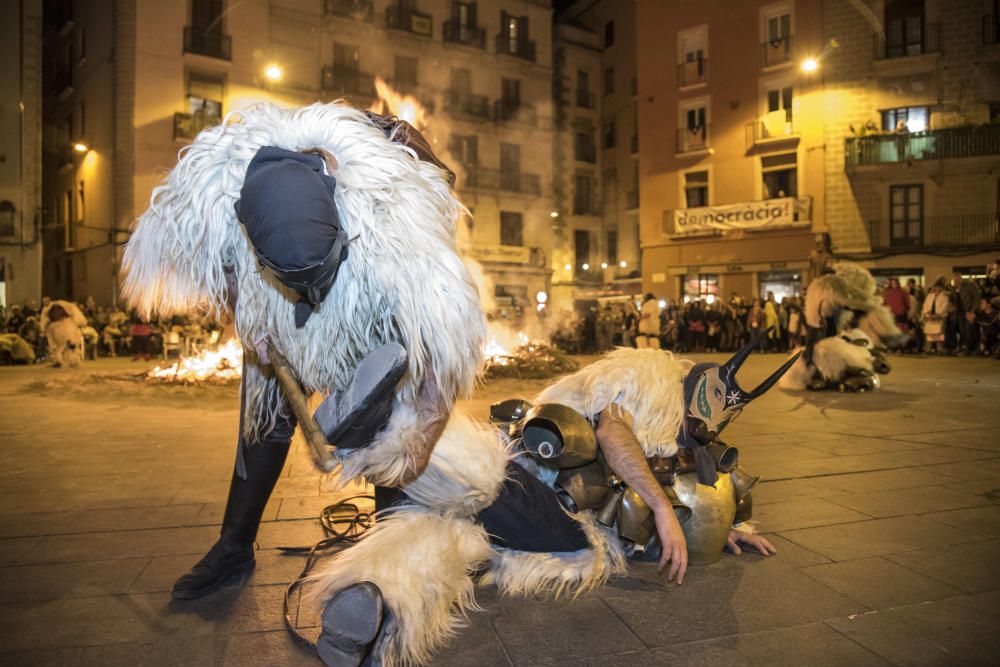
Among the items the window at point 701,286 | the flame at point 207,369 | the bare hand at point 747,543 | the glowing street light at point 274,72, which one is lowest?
the bare hand at point 747,543

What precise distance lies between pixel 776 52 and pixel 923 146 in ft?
19.3

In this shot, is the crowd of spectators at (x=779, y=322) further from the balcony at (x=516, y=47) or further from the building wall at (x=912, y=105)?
the balcony at (x=516, y=47)

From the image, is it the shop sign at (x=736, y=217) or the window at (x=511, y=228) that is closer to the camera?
the shop sign at (x=736, y=217)

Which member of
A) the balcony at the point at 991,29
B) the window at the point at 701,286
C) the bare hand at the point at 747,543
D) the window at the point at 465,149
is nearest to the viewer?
the bare hand at the point at 747,543

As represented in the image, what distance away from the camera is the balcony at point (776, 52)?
22703 millimetres

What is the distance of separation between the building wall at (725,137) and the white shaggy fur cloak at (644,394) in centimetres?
2213

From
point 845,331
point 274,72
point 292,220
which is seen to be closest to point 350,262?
point 292,220

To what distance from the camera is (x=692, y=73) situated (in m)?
25.3

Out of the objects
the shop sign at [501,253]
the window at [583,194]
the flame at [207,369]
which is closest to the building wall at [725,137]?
the shop sign at [501,253]

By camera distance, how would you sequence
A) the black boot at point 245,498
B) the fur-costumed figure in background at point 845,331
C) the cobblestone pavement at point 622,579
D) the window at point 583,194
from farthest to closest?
the window at point 583,194
the fur-costumed figure in background at point 845,331
the black boot at point 245,498
the cobblestone pavement at point 622,579

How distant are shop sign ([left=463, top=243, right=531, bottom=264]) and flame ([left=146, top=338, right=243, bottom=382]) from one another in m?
16.8

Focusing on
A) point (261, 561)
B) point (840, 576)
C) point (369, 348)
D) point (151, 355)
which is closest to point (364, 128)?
point (369, 348)

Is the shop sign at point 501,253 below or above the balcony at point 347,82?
below

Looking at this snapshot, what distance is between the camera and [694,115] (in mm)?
25562
